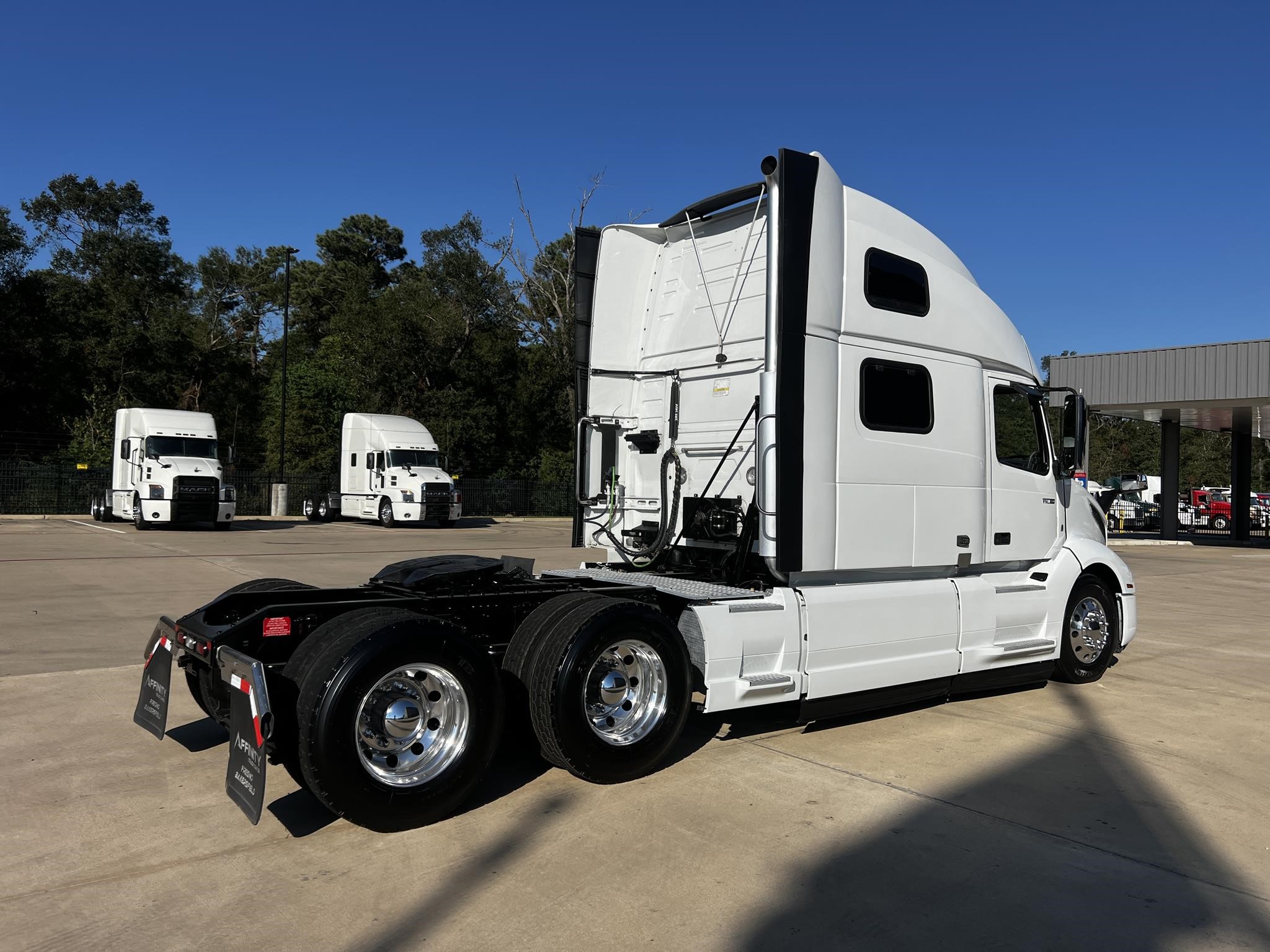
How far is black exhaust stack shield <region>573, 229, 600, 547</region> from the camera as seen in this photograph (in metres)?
7.62

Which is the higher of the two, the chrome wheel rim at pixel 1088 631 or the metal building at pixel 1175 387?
the metal building at pixel 1175 387

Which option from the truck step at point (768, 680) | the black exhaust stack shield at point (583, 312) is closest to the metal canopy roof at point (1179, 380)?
the black exhaust stack shield at point (583, 312)

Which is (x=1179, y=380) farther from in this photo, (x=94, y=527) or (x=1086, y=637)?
(x=94, y=527)

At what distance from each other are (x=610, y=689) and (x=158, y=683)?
2570 mm

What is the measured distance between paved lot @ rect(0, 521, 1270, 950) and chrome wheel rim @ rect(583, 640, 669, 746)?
318 mm

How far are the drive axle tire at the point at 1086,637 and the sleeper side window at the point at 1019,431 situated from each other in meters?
1.11

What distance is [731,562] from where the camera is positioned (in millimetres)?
6578

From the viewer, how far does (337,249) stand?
214 feet

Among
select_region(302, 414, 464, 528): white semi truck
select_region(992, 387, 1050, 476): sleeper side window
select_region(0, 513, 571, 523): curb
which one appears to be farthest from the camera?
select_region(0, 513, 571, 523): curb

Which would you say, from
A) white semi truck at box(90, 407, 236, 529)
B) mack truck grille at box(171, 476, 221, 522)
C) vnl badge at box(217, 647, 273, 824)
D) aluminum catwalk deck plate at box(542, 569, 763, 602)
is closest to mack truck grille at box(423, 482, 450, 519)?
white semi truck at box(90, 407, 236, 529)

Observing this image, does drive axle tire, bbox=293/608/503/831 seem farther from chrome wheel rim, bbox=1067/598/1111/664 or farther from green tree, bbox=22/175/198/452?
green tree, bbox=22/175/198/452

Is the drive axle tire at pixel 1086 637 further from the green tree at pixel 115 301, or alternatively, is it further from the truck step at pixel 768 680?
the green tree at pixel 115 301

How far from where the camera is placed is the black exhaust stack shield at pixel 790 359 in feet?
19.1

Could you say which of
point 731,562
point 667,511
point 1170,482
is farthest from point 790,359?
point 1170,482
